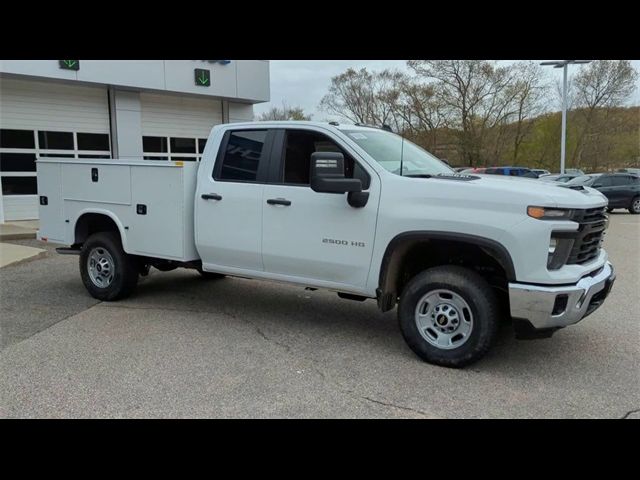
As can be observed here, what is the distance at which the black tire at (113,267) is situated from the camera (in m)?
6.54

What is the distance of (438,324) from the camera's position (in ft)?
15.1

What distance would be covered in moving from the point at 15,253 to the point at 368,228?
8.18 meters

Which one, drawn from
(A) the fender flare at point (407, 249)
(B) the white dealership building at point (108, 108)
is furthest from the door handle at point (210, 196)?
(B) the white dealership building at point (108, 108)

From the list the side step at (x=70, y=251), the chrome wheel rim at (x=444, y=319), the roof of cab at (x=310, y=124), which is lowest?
the chrome wheel rim at (x=444, y=319)

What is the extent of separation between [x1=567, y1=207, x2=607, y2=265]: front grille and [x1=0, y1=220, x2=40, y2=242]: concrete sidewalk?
1178cm

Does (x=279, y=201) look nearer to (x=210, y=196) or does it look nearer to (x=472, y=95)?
(x=210, y=196)

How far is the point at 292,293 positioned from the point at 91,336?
8.93 ft

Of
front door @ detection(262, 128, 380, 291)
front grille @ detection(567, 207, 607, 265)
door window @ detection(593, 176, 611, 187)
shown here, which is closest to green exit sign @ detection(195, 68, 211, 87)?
front door @ detection(262, 128, 380, 291)

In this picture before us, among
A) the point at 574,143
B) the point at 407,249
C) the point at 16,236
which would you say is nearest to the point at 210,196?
the point at 407,249

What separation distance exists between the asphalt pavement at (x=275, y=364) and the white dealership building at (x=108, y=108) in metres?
8.99

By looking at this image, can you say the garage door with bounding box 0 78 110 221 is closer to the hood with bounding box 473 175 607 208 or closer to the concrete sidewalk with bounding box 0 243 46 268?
the concrete sidewalk with bounding box 0 243 46 268

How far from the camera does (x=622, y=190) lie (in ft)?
70.3

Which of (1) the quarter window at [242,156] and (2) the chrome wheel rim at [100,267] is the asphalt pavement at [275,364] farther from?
(1) the quarter window at [242,156]
